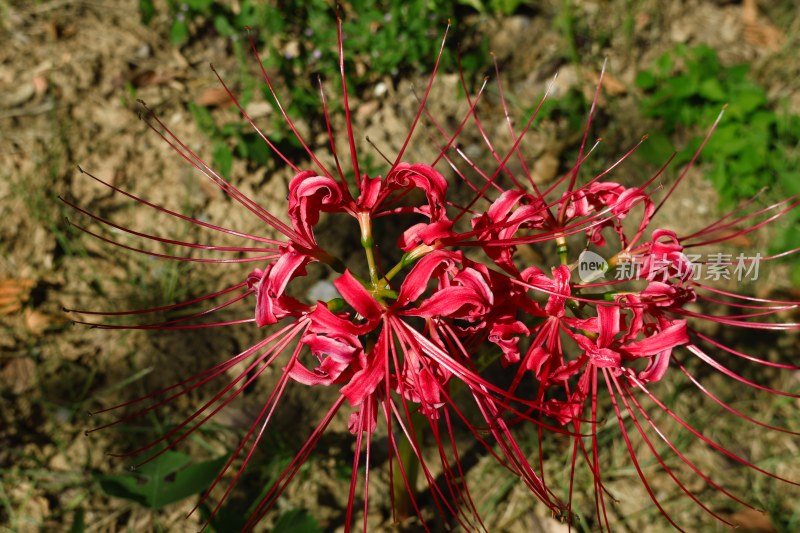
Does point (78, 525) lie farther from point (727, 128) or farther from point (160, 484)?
point (727, 128)

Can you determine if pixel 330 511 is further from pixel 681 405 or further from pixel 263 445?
pixel 681 405

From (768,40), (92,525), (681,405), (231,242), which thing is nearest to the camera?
(92,525)

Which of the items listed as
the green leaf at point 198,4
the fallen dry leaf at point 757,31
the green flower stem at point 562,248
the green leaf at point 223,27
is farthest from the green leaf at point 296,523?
the fallen dry leaf at point 757,31

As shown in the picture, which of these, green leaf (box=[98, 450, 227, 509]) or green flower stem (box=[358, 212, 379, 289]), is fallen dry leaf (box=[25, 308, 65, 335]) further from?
green flower stem (box=[358, 212, 379, 289])

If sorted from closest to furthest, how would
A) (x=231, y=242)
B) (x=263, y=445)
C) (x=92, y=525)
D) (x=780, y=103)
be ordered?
1. (x=92, y=525)
2. (x=263, y=445)
3. (x=231, y=242)
4. (x=780, y=103)

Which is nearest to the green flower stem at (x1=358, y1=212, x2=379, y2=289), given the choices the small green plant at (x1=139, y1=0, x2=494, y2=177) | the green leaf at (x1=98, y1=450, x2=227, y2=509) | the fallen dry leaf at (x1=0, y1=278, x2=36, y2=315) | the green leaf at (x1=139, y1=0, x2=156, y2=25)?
the green leaf at (x1=98, y1=450, x2=227, y2=509)

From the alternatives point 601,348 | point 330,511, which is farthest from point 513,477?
point 601,348

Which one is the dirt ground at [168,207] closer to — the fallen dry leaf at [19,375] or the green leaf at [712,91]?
the fallen dry leaf at [19,375]
